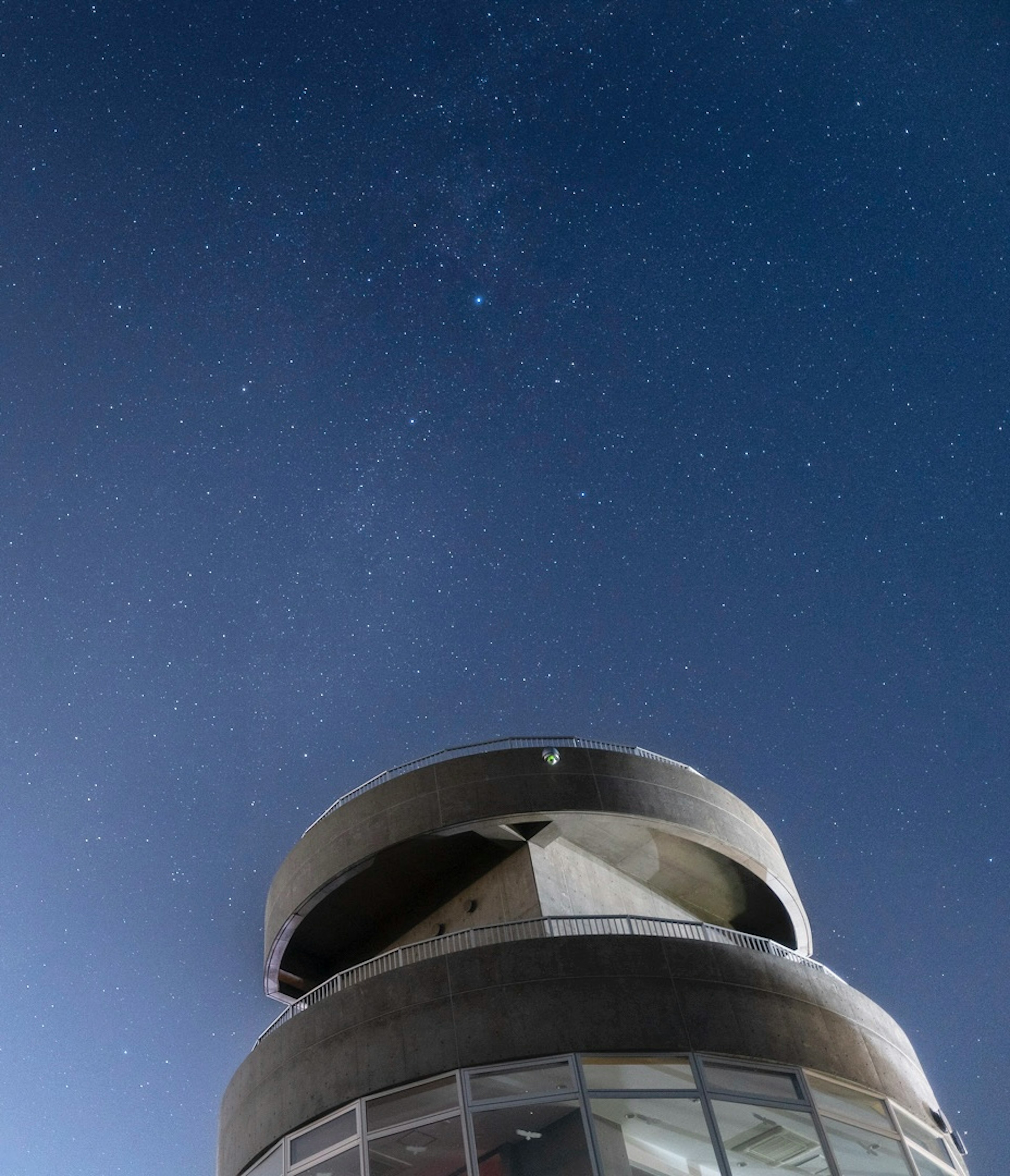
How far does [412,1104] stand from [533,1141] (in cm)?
210

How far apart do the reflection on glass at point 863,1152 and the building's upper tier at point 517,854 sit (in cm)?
546

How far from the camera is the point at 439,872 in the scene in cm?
2280

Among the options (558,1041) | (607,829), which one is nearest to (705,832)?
(607,829)

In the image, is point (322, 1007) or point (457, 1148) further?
point (322, 1007)

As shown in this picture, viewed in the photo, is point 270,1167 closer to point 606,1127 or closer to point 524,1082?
point 524,1082

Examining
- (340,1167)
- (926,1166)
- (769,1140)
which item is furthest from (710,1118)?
(340,1167)

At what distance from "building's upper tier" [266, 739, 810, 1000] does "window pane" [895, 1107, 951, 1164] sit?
5.80 meters

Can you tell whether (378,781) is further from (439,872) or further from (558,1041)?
(558,1041)

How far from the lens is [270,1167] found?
17547mm

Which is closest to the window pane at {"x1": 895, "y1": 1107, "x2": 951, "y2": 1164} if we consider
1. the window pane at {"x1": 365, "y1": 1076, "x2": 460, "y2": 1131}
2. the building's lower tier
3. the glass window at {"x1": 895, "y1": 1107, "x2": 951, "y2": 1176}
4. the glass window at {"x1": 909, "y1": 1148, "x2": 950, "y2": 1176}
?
the glass window at {"x1": 895, "y1": 1107, "x2": 951, "y2": 1176}

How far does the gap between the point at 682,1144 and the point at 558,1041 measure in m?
2.25

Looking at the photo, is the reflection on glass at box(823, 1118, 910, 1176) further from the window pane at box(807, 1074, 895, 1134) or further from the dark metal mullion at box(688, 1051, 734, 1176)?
the dark metal mullion at box(688, 1051, 734, 1176)

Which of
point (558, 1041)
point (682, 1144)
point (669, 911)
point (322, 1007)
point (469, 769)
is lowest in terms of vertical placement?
point (682, 1144)

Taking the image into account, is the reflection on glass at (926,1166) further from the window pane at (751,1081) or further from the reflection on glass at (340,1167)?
the reflection on glass at (340,1167)
